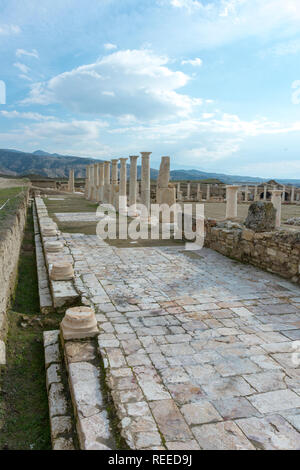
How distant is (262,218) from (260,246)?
3.23ft

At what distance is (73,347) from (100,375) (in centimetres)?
76

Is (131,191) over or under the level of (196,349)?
over

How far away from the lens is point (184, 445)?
281 centimetres

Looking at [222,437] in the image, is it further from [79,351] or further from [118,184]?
[118,184]

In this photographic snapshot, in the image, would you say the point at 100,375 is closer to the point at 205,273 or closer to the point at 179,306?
the point at 179,306

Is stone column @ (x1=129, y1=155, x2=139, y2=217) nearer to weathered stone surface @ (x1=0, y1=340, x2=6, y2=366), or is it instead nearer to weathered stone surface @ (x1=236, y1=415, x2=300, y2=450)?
weathered stone surface @ (x1=0, y1=340, x2=6, y2=366)

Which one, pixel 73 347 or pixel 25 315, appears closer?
pixel 73 347

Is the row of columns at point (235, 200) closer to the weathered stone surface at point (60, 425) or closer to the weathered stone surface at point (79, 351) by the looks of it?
the weathered stone surface at point (79, 351)

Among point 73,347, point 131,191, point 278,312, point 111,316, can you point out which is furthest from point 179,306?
point 131,191

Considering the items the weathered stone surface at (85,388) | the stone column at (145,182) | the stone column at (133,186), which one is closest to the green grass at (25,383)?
the weathered stone surface at (85,388)

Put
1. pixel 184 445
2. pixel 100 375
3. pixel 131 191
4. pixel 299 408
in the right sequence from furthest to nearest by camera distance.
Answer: pixel 131 191 < pixel 100 375 < pixel 299 408 < pixel 184 445
